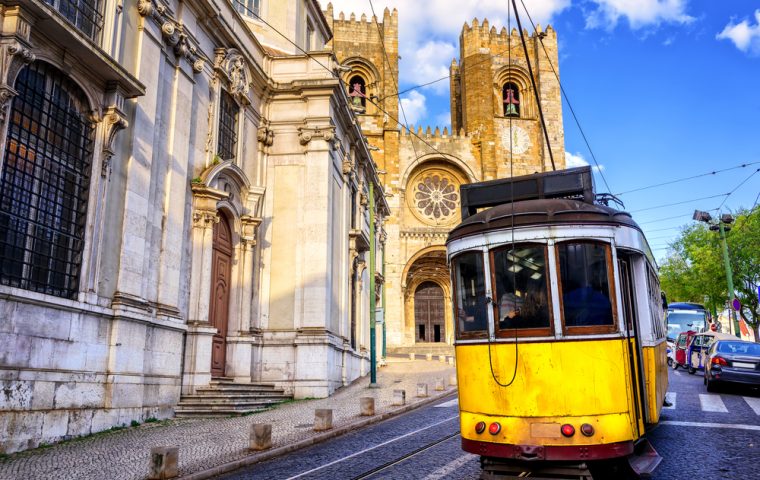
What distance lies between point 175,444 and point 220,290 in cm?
693

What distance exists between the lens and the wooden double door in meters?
15.5

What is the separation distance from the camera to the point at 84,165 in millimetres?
Answer: 10656

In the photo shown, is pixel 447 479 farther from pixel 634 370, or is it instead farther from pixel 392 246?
pixel 392 246

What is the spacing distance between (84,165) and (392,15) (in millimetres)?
43089

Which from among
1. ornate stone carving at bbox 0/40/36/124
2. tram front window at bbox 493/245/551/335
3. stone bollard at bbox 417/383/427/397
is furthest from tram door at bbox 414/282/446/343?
tram front window at bbox 493/245/551/335

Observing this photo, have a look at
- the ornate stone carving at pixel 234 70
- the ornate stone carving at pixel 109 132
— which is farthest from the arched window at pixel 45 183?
the ornate stone carving at pixel 234 70

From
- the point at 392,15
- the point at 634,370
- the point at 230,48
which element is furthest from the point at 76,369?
the point at 392,15

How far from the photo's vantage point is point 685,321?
36.8 m

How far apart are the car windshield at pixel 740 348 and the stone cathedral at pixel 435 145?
92.6 ft

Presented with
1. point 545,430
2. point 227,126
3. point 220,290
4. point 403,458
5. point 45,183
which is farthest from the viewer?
point 227,126

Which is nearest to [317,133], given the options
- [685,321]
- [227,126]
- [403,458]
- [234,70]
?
[227,126]

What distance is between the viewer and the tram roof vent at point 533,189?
6.70 meters

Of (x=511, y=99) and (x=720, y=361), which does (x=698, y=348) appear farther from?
(x=511, y=99)

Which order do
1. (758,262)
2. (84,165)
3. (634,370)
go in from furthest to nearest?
(758,262) → (84,165) → (634,370)
